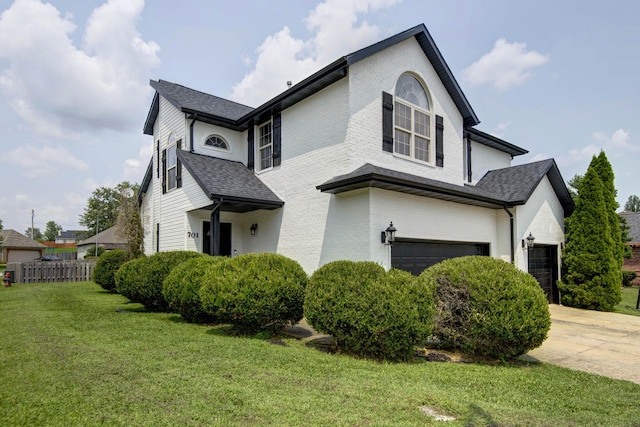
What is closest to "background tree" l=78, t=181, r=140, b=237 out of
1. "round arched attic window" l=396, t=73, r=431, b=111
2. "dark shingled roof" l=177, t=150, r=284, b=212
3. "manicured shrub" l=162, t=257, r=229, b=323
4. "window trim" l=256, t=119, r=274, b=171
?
"dark shingled roof" l=177, t=150, r=284, b=212

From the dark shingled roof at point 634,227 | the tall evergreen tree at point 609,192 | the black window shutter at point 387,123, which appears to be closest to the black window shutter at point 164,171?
the black window shutter at point 387,123

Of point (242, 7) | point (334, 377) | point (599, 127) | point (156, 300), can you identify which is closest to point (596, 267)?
point (599, 127)

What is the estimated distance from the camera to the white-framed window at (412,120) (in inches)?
431

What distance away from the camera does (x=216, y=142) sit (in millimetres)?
13477

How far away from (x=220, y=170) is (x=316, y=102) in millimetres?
4041

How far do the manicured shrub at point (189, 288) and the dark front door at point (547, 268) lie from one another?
11115 millimetres

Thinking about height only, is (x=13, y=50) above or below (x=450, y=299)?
above

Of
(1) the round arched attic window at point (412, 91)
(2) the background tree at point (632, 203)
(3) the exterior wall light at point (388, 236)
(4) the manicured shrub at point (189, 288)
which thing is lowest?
(4) the manicured shrub at point (189, 288)

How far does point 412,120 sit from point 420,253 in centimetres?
420

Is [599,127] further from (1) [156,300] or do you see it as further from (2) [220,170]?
A: (1) [156,300]

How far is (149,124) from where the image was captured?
16.6m

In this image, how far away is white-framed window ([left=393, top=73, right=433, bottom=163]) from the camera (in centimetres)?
1096

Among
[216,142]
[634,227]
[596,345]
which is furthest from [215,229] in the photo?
[634,227]

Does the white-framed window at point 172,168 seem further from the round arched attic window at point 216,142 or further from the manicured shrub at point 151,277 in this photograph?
the manicured shrub at point 151,277
